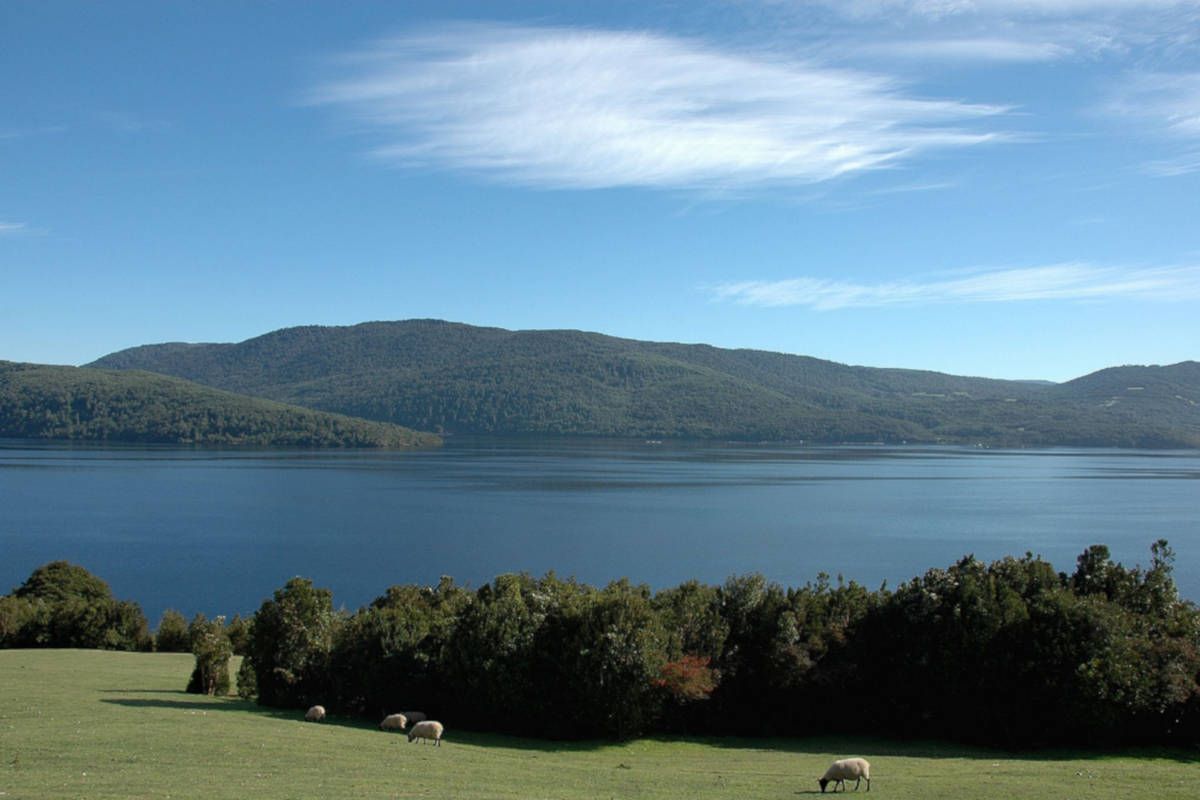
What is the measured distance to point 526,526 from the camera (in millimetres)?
105750

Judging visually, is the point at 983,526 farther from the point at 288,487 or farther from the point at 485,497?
the point at 288,487

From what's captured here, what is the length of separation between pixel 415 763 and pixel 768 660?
1432 cm

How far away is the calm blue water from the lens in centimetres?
7825

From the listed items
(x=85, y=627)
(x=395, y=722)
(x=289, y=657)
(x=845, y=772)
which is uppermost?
(x=845, y=772)

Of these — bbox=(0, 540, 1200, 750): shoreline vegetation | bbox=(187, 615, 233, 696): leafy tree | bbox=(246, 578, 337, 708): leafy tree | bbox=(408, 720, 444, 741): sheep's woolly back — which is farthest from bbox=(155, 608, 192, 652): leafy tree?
bbox=(408, 720, 444, 741): sheep's woolly back

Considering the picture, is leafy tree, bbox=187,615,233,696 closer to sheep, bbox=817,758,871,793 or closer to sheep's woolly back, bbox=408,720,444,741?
sheep's woolly back, bbox=408,720,444,741

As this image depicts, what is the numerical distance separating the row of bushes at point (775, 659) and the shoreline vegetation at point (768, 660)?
6cm

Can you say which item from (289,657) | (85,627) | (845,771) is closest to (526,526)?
(85,627)

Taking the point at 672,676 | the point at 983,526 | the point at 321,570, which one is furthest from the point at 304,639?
the point at 983,526

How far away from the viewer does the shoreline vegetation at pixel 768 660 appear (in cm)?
2778

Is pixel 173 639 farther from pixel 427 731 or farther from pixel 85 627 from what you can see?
pixel 427 731

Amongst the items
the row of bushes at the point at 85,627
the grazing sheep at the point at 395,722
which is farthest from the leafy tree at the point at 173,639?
the grazing sheep at the point at 395,722

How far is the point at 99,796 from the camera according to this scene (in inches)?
576

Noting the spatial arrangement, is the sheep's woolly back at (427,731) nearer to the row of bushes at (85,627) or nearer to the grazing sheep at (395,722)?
the grazing sheep at (395,722)
